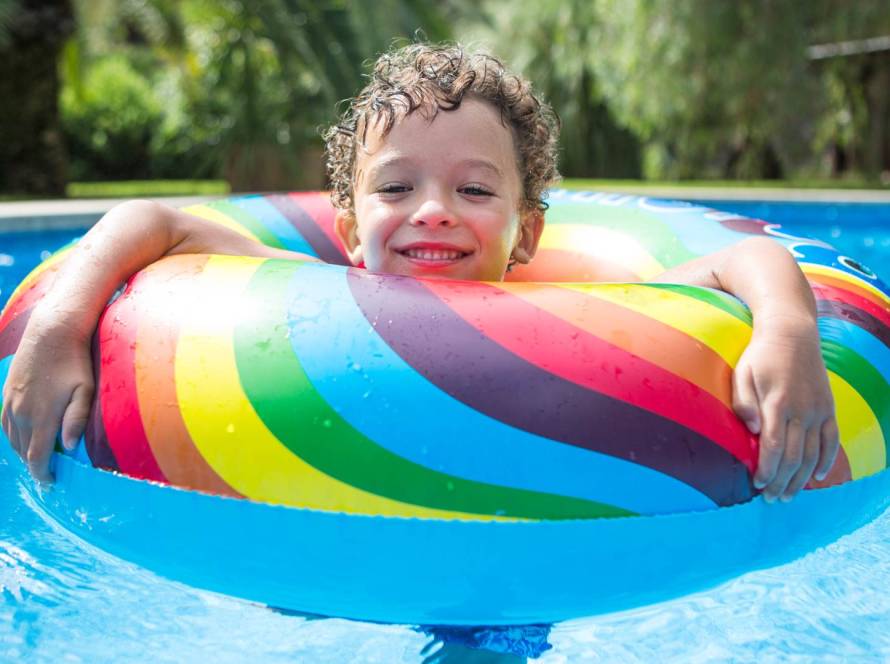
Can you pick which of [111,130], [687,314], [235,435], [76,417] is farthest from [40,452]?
[111,130]

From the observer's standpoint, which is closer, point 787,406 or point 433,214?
point 787,406

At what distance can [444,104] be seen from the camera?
2.10 m

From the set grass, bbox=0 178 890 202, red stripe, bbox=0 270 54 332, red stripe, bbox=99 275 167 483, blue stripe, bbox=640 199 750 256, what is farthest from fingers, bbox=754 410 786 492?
grass, bbox=0 178 890 202

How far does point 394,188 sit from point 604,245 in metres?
0.92

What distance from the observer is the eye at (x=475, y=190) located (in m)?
2.06

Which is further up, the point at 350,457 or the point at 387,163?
the point at 387,163

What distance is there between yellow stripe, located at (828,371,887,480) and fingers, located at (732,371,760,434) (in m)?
0.18

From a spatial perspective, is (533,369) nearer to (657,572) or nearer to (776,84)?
(657,572)

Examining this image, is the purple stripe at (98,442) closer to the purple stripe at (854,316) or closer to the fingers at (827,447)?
the fingers at (827,447)

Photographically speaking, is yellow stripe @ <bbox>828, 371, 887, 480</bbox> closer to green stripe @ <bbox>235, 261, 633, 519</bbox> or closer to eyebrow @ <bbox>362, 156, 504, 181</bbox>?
green stripe @ <bbox>235, 261, 633, 519</bbox>

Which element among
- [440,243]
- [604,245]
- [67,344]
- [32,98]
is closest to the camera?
[67,344]

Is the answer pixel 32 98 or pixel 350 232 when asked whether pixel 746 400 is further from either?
pixel 32 98

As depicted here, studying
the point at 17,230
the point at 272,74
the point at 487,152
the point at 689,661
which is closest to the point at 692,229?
the point at 487,152

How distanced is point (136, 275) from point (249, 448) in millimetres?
472
